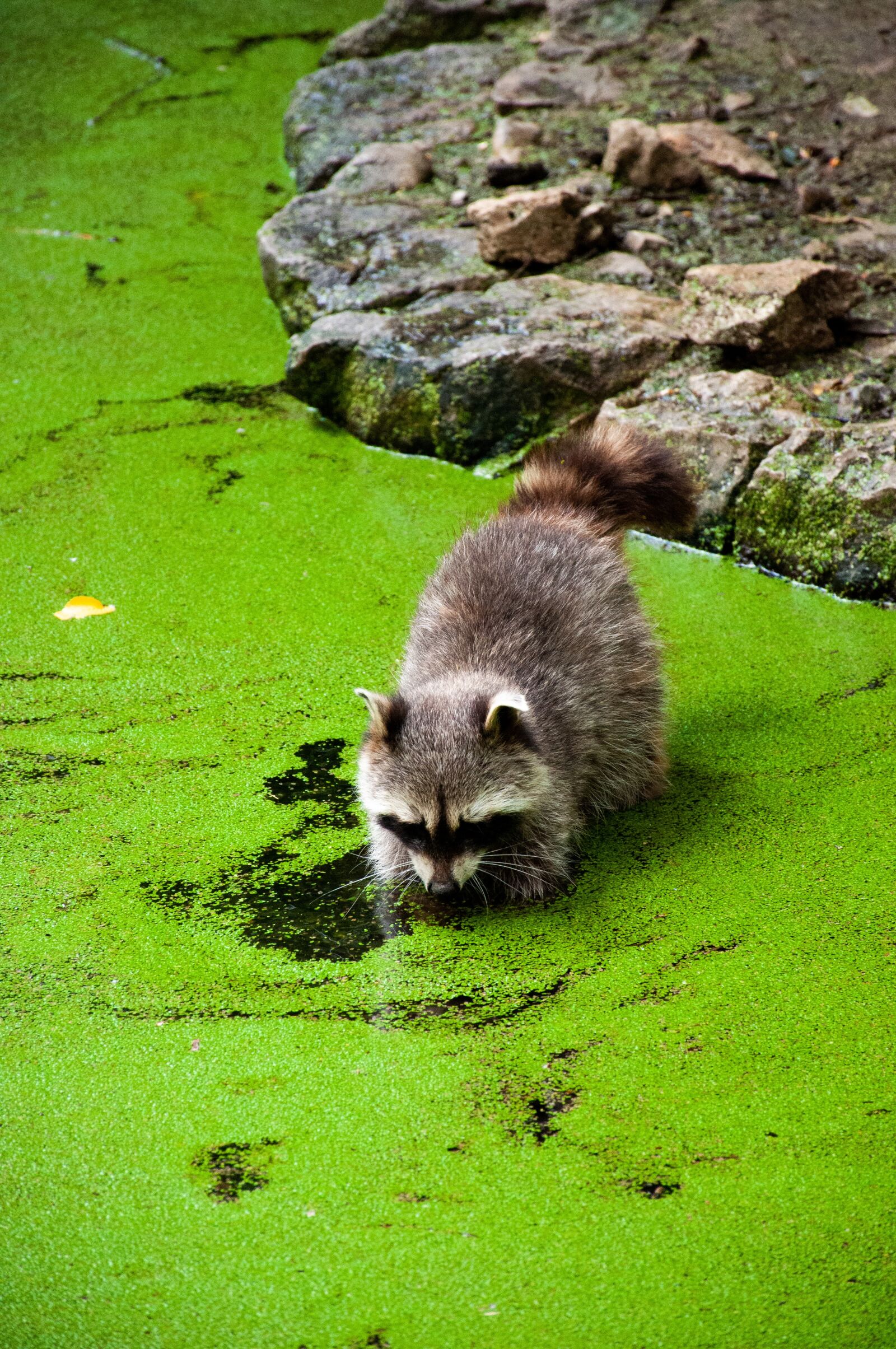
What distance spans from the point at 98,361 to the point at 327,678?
2407mm

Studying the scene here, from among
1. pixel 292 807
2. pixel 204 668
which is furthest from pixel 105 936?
pixel 204 668

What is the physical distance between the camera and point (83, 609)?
13.3 ft

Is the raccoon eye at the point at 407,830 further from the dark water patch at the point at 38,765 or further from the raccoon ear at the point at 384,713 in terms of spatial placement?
the dark water patch at the point at 38,765

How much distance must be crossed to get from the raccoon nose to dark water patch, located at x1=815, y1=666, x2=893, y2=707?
142cm

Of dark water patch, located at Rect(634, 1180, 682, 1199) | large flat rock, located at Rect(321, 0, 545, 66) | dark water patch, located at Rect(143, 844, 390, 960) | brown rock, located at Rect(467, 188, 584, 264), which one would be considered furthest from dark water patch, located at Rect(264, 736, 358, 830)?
large flat rock, located at Rect(321, 0, 545, 66)

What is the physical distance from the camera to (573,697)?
3236 millimetres

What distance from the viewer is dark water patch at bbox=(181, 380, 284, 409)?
5.23 meters

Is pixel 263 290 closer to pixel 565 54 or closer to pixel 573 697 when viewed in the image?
pixel 565 54

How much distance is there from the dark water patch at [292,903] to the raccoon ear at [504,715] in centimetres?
53

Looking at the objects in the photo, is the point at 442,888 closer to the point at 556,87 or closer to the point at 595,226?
the point at 595,226

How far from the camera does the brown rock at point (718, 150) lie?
19.6ft

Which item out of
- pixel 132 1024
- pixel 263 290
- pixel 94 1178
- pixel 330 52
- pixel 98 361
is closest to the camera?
pixel 94 1178

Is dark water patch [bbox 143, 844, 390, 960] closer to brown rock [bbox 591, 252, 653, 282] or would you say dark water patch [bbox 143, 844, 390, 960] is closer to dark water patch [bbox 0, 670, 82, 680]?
dark water patch [bbox 0, 670, 82, 680]

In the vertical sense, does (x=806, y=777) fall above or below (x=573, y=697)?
below
